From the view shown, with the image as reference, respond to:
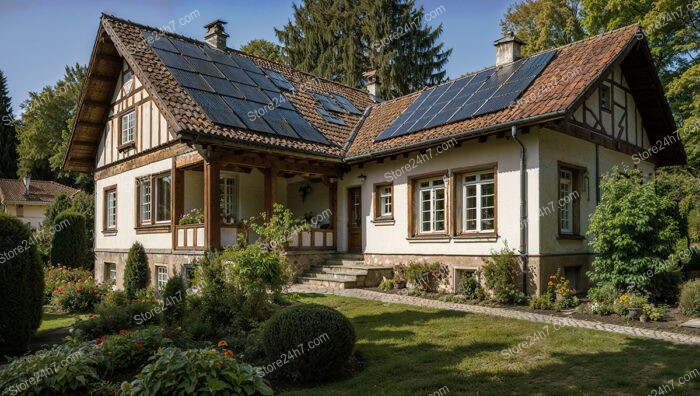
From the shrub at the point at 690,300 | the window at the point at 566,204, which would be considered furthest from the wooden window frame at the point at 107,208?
the shrub at the point at 690,300

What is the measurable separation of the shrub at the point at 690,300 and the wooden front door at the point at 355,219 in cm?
882

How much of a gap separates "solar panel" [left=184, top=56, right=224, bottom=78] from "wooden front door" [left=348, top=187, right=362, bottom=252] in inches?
221

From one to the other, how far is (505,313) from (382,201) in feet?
19.8

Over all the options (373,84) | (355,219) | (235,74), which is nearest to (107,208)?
(235,74)

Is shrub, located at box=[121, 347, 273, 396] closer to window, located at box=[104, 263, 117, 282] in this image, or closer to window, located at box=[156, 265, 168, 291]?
window, located at box=[156, 265, 168, 291]

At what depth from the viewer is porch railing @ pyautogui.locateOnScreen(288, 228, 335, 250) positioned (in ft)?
50.7

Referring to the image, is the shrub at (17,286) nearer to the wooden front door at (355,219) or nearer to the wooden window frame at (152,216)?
the wooden window frame at (152,216)

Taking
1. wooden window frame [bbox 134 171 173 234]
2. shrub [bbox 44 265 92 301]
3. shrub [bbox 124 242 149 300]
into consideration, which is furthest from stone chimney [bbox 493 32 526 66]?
shrub [bbox 44 265 92 301]

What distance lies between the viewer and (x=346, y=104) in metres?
20.3

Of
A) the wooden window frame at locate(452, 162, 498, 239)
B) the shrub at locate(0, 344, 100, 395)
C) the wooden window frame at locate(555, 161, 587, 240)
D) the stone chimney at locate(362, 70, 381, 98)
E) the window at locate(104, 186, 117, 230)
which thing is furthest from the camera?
the stone chimney at locate(362, 70, 381, 98)

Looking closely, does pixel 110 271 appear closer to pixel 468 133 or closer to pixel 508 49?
pixel 468 133

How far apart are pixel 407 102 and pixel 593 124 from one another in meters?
6.35

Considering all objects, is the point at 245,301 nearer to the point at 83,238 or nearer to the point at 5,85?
the point at 83,238

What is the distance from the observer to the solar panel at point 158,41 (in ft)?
54.0
